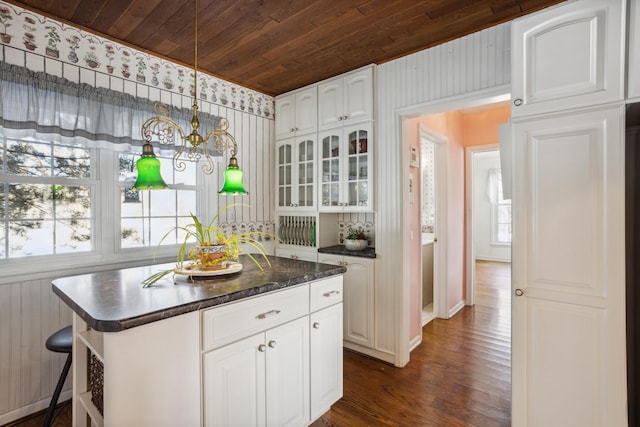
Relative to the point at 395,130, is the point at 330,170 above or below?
below

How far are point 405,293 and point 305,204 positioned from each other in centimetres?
134

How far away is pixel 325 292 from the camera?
6.34 ft

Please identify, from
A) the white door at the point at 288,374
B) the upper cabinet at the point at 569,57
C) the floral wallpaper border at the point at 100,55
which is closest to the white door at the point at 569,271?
the upper cabinet at the point at 569,57

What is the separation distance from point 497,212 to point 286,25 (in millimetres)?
7292

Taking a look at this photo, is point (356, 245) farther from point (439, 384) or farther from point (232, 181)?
point (232, 181)

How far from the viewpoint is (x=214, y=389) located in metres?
1.38

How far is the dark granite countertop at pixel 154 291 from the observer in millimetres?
1140

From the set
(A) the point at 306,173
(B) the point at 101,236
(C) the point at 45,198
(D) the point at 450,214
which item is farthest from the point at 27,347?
(D) the point at 450,214

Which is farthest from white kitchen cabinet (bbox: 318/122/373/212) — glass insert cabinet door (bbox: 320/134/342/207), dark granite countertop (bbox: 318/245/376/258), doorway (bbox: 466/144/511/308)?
doorway (bbox: 466/144/511/308)

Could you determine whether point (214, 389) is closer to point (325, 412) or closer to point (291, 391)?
point (291, 391)

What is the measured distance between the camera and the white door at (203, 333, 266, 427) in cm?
137

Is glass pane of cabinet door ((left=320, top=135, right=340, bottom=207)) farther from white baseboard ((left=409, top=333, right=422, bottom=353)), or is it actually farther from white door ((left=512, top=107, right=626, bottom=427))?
white door ((left=512, top=107, right=626, bottom=427))

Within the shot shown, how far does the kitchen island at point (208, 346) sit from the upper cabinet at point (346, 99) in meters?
1.53

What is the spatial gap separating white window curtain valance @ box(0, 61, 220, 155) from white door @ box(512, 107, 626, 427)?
106 inches
